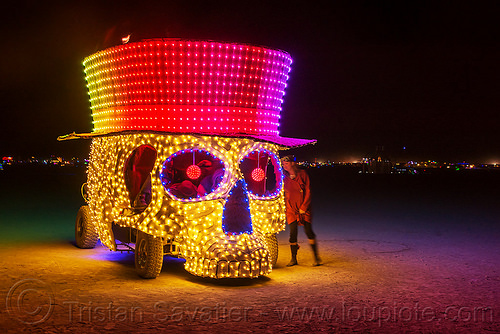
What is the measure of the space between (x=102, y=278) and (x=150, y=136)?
2098 millimetres

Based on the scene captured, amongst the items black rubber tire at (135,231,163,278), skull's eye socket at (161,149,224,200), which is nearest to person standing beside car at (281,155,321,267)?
skull's eye socket at (161,149,224,200)

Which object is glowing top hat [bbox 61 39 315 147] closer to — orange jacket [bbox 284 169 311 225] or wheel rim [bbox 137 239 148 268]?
orange jacket [bbox 284 169 311 225]

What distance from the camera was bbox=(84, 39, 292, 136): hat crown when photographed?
889cm

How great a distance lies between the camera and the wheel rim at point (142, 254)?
8.70 meters

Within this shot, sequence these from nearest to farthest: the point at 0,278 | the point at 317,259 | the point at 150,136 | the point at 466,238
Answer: the point at 0,278 < the point at 150,136 < the point at 317,259 < the point at 466,238

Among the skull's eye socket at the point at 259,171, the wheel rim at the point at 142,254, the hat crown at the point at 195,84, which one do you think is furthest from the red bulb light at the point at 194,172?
the wheel rim at the point at 142,254

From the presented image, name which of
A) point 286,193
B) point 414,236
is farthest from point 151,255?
point 414,236

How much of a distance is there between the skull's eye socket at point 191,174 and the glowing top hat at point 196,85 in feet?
3.61

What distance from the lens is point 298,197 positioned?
9.91 metres

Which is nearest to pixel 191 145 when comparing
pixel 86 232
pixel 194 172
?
pixel 194 172

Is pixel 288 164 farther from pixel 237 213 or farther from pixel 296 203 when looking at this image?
pixel 237 213

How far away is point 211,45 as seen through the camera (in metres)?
8.87

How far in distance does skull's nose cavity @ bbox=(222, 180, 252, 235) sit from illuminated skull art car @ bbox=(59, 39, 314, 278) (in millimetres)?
14

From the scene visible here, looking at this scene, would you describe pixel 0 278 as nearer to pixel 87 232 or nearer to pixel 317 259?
pixel 87 232
